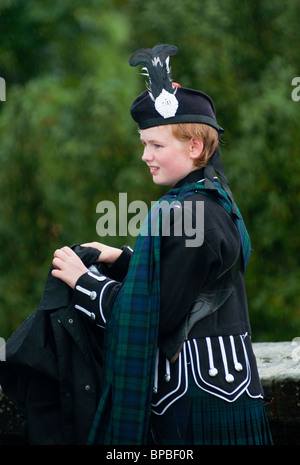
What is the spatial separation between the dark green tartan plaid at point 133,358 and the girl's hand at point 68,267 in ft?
0.62

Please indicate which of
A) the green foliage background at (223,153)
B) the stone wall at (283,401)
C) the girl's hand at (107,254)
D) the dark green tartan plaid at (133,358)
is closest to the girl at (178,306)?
the dark green tartan plaid at (133,358)

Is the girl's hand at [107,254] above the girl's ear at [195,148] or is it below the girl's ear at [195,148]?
below

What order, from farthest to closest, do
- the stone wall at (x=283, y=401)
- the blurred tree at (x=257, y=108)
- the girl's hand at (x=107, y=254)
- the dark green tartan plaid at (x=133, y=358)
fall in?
the blurred tree at (x=257, y=108) → the stone wall at (x=283, y=401) → the girl's hand at (x=107, y=254) → the dark green tartan plaid at (x=133, y=358)

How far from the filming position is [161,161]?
2416 mm

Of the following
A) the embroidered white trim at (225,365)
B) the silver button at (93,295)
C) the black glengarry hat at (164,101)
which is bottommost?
the embroidered white trim at (225,365)

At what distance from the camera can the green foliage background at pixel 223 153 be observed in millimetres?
5727

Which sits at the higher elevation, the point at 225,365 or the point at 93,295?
the point at 93,295

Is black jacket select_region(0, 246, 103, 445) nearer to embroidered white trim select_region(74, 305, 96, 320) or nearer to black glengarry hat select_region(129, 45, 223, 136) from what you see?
embroidered white trim select_region(74, 305, 96, 320)

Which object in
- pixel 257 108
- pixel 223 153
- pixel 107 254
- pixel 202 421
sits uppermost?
pixel 257 108

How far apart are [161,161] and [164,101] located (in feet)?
0.66

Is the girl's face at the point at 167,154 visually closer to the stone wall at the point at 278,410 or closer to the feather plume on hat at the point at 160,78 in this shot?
the feather plume on hat at the point at 160,78

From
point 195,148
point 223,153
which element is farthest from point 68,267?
point 223,153

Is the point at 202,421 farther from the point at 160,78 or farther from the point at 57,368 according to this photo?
the point at 160,78

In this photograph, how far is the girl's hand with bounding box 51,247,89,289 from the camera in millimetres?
2398
